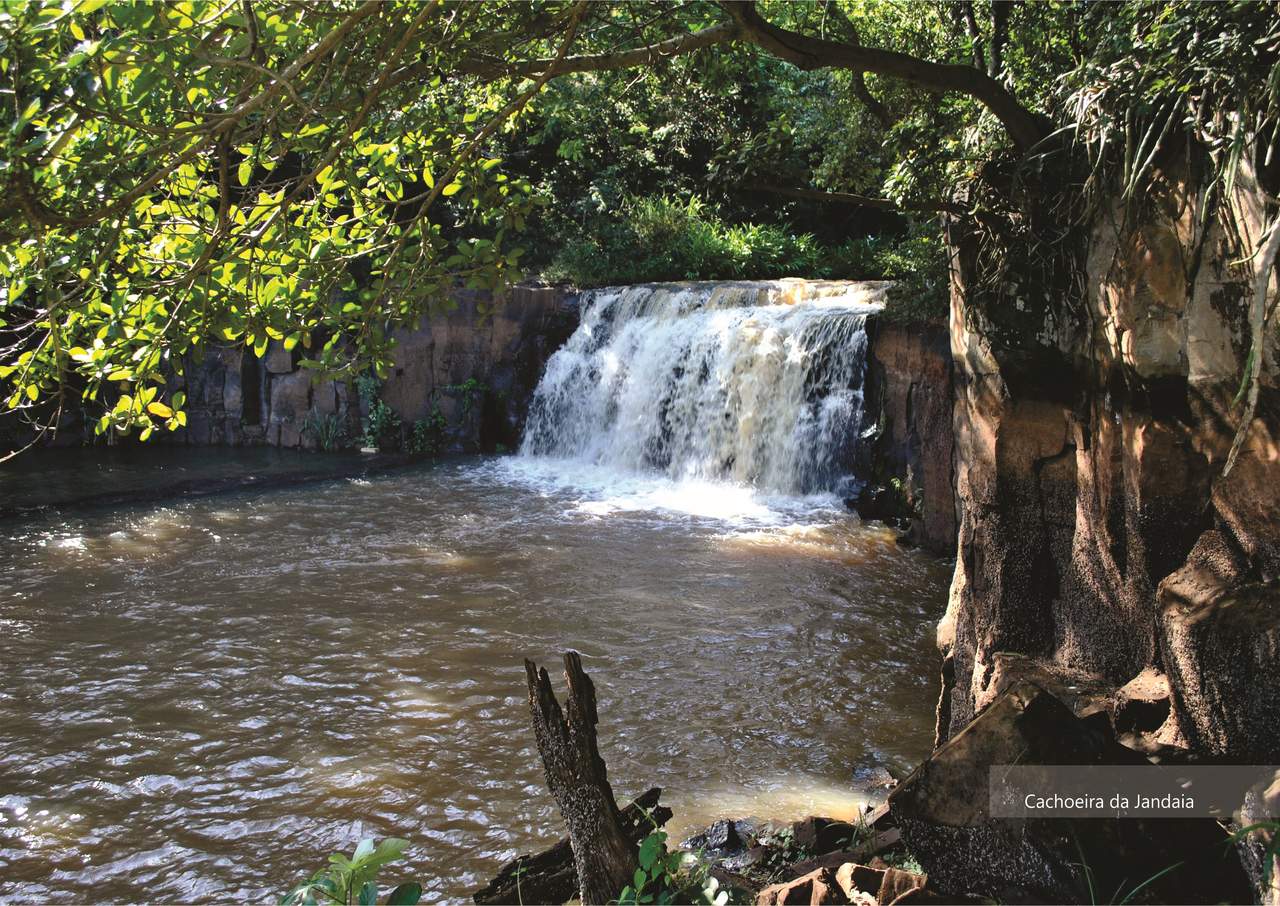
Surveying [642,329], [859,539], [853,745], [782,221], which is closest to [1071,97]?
[853,745]

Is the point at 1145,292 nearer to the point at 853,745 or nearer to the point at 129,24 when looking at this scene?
the point at 853,745

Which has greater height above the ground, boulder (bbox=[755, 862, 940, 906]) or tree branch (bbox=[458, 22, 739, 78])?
tree branch (bbox=[458, 22, 739, 78])

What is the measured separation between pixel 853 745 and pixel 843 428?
565 cm

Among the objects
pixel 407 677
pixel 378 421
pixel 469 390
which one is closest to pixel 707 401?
pixel 469 390

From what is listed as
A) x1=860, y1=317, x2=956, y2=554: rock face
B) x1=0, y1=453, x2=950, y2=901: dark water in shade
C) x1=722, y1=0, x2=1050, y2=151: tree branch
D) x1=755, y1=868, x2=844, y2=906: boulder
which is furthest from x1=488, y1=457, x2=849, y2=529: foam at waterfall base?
x1=755, y1=868, x2=844, y2=906: boulder

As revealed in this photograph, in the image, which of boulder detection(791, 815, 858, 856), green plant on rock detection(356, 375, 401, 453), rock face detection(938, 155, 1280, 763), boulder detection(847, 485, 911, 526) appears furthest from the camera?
green plant on rock detection(356, 375, 401, 453)

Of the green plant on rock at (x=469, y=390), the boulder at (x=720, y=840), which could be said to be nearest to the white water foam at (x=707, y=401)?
the green plant on rock at (x=469, y=390)

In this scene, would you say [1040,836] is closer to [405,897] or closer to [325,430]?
[405,897]

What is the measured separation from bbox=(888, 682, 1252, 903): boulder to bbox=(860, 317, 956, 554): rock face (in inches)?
227

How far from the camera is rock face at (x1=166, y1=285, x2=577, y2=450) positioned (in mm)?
14227

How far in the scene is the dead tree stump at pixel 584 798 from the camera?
2936mm

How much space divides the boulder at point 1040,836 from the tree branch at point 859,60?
2.34 m

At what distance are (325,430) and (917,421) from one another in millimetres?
8821

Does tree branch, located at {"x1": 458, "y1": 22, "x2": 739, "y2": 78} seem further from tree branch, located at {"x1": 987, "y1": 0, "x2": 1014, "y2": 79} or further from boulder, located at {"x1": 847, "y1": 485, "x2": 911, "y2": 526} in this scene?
boulder, located at {"x1": 847, "y1": 485, "x2": 911, "y2": 526}
